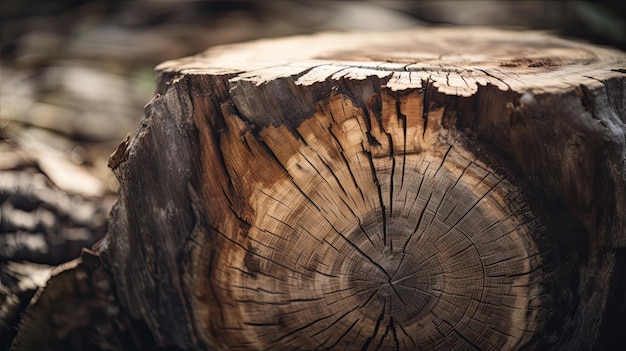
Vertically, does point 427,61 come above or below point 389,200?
above

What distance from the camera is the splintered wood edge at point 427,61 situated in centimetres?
130

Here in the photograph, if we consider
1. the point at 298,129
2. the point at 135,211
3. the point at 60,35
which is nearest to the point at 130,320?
the point at 135,211

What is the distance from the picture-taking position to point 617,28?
2992mm

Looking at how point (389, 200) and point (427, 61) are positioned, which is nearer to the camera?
point (389, 200)

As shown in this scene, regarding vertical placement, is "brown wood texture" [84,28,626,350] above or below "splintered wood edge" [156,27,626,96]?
below

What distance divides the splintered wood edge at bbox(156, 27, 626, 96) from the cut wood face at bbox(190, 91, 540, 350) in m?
0.10

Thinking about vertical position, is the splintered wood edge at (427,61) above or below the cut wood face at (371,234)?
above

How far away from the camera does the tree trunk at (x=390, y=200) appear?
129cm

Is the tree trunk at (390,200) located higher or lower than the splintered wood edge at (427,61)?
lower

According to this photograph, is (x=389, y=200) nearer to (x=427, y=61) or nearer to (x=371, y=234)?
(x=371, y=234)

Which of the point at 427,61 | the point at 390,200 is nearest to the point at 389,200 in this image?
the point at 390,200

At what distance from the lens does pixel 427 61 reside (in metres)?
1.53

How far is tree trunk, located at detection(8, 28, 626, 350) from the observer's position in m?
1.29

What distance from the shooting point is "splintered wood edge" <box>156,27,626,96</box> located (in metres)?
1.30
